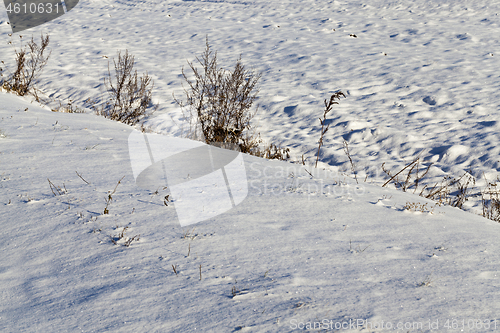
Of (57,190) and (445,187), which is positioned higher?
(57,190)

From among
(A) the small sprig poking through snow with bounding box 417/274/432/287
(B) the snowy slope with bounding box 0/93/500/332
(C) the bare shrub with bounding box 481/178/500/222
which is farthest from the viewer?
(C) the bare shrub with bounding box 481/178/500/222

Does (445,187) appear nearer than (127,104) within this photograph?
Yes

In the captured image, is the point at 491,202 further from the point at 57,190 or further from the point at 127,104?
the point at 127,104

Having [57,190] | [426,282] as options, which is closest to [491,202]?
[426,282]

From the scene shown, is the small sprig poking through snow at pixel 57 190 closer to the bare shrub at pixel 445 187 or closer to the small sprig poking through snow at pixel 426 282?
the small sprig poking through snow at pixel 426 282

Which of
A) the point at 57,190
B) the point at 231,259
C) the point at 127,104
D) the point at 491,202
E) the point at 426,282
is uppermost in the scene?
the point at 127,104

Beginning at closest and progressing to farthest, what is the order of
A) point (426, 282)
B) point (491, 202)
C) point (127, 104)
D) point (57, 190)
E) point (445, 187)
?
point (426, 282) < point (57, 190) < point (491, 202) < point (445, 187) < point (127, 104)

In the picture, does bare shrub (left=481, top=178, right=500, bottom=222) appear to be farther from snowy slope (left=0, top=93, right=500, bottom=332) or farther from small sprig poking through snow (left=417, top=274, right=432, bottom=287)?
small sprig poking through snow (left=417, top=274, right=432, bottom=287)

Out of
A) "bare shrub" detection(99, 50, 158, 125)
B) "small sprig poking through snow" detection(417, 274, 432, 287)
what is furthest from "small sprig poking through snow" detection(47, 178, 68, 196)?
"bare shrub" detection(99, 50, 158, 125)

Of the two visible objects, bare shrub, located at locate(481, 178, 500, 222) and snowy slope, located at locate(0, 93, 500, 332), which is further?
bare shrub, located at locate(481, 178, 500, 222)

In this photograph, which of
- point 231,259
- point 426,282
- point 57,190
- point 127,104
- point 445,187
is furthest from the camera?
point 127,104

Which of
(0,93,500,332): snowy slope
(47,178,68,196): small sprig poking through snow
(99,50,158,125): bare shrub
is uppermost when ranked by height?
(99,50,158,125): bare shrub

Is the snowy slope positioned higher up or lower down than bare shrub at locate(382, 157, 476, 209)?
higher up

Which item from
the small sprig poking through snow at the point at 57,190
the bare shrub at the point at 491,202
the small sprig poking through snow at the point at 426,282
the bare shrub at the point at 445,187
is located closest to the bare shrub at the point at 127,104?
the small sprig poking through snow at the point at 57,190
